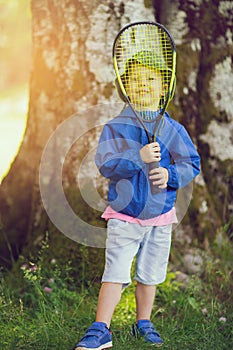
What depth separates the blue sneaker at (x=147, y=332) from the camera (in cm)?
337

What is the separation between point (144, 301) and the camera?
3.54 metres

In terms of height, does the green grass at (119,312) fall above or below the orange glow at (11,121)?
below

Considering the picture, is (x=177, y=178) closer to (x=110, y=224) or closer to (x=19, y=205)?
(x=110, y=224)

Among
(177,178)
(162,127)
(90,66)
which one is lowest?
(177,178)

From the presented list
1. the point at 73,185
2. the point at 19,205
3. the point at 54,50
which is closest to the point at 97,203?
the point at 73,185

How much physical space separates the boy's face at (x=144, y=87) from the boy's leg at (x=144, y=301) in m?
0.95

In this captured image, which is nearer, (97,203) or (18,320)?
(18,320)

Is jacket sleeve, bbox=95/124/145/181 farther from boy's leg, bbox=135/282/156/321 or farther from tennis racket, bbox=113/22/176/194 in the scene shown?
boy's leg, bbox=135/282/156/321

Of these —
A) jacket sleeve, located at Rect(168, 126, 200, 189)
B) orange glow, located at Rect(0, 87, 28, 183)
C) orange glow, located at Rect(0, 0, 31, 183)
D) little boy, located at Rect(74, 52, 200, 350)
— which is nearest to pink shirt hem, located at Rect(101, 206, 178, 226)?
little boy, located at Rect(74, 52, 200, 350)

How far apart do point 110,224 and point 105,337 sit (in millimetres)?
571

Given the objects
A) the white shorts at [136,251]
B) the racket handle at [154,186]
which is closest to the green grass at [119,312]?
the white shorts at [136,251]

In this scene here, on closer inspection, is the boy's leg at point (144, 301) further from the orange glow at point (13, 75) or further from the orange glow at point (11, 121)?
the orange glow at point (11, 121)

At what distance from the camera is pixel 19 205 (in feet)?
15.7

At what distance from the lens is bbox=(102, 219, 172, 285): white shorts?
11.0ft
